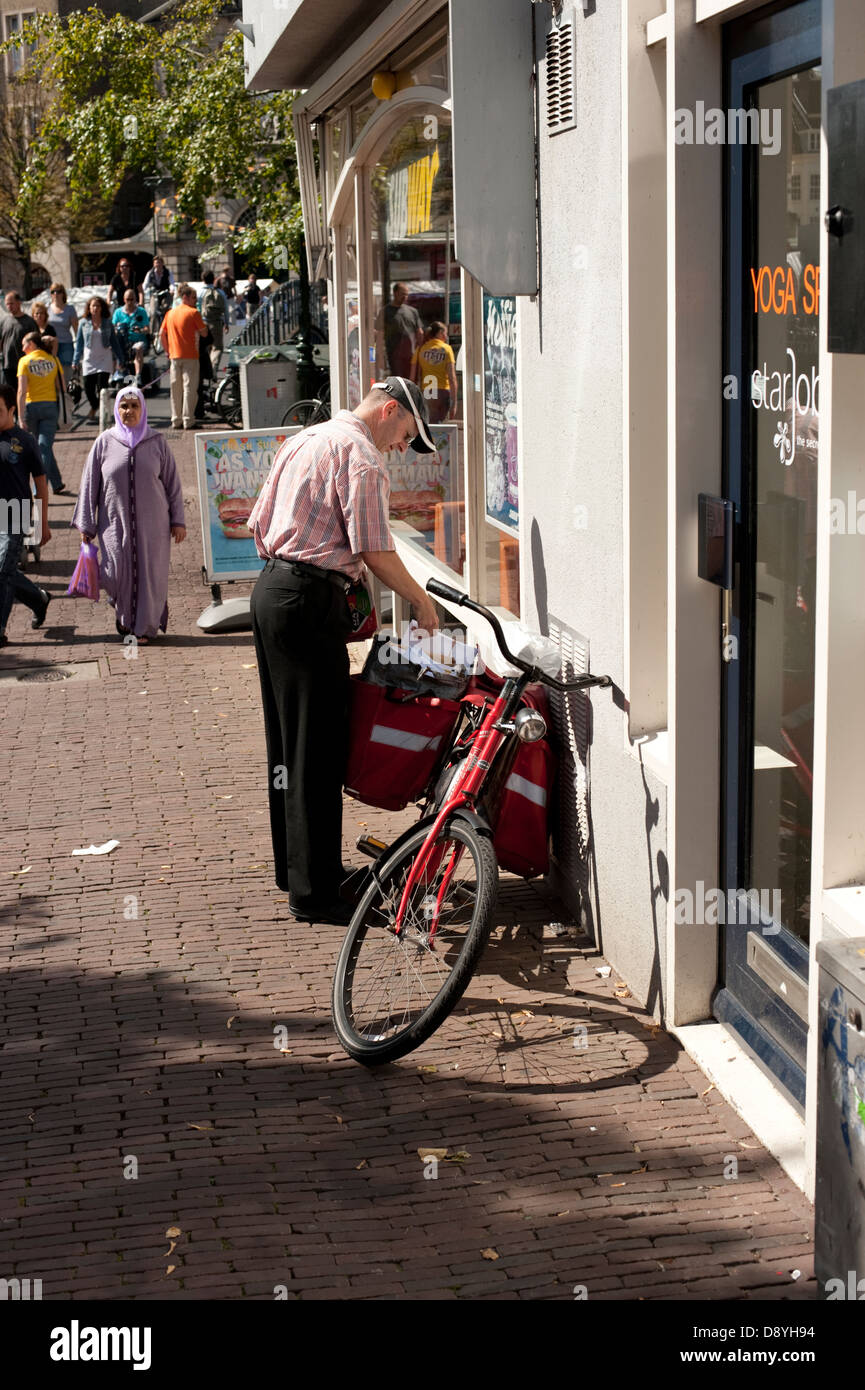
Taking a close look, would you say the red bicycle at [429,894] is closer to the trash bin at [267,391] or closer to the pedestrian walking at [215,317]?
the trash bin at [267,391]

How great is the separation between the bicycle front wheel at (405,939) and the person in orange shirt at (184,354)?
18938mm

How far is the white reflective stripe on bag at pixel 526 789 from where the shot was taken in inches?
221

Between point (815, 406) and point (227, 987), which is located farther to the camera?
point (227, 987)

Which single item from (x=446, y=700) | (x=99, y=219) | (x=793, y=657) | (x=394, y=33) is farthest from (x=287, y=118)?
(x=99, y=219)

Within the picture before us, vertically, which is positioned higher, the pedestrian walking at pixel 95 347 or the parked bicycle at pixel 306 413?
the pedestrian walking at pixel 95 347

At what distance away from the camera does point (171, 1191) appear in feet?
13.3

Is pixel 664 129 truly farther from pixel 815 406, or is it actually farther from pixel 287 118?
pixel 287 118

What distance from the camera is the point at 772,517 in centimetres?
419

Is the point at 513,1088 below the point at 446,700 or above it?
below

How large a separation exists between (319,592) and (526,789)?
1.02m

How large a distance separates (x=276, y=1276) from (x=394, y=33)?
6.59 meters

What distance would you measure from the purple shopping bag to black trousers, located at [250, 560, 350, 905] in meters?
5.36

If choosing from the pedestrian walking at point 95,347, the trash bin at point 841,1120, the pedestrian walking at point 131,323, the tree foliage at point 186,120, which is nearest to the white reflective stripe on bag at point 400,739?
the trash bin at point 841,1120

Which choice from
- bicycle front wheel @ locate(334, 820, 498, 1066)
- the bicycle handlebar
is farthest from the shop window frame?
bicycle front wheel @ locate(334, 820, 498, 1066)
